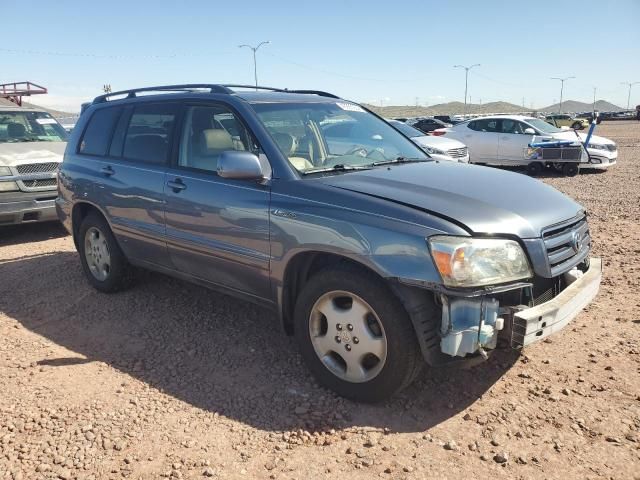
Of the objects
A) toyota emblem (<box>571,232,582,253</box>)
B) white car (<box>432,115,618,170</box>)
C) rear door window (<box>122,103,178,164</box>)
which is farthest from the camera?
white car (<box>432,115,618,170</box>)

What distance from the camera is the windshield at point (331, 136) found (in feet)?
12.3

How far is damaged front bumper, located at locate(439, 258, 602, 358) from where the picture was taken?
2.79 metres

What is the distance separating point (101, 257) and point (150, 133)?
1.44 meters

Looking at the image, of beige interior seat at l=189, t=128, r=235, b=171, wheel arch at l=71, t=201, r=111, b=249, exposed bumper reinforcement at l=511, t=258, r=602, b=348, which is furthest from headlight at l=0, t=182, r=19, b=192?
exposed bumper reinforcement at l=511, t=258, r=602, b=348

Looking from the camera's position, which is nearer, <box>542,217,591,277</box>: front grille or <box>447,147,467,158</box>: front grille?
<box>542,217,591,277</box>: front grille

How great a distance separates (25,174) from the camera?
7.56 m

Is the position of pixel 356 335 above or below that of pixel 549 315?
below

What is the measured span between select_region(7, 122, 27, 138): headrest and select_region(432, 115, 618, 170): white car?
11227 mm

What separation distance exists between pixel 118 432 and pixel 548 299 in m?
2.60

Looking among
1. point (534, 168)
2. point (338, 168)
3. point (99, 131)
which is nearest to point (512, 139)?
point (534, 168)

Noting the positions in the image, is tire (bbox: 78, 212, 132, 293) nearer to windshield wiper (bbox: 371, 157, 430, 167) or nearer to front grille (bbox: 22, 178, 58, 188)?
windshield wiper (bbox: 371, 157, 430, 167)

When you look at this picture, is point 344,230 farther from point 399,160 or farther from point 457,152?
point 457,152

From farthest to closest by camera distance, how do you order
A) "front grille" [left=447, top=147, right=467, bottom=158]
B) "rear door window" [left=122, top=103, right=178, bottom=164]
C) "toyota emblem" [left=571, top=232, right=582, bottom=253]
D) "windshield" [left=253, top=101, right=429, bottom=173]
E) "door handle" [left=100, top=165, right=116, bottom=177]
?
"front grille" [left=447, top=147, right=467, bottom=158]
"door handle" [left=100, top=165, right=116, bottom=177]
"rear door window" [left=122, top=103, right=178, bottom=164]
"windshield" [left=253, top=101, right=429, bottom=173]
"toyota emblem" [left=571, top=232, right=582, bottom=253]

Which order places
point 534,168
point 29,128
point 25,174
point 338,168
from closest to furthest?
point 338,168, point 25,174, point 29,128, point 534,168
